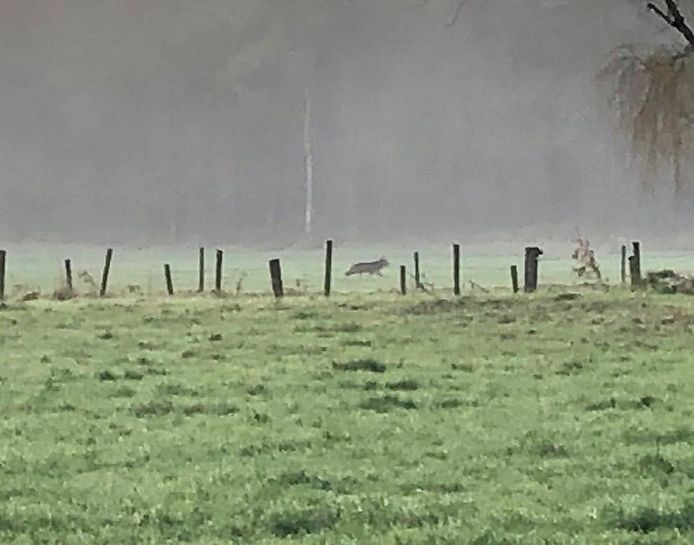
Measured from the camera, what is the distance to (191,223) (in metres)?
113

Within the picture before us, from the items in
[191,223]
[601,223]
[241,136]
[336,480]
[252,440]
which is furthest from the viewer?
[241,136]

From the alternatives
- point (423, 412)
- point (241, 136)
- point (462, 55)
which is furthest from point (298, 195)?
point (423, 412)

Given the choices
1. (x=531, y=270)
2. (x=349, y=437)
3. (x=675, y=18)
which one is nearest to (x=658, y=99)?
(x=675, y=18)

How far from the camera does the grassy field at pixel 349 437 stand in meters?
6.29

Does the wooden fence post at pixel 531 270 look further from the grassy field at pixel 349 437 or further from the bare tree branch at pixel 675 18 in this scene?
the grassy field at pixel 349 437

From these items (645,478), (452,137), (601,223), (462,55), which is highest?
(462,55)

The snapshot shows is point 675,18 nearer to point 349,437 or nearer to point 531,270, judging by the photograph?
point 531,270

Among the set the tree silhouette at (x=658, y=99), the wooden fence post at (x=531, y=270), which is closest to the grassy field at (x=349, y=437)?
the tree silhouette at (x=658, y=99)

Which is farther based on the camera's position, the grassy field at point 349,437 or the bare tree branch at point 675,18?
the bare tree branch at point 675,18

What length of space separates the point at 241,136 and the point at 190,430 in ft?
384

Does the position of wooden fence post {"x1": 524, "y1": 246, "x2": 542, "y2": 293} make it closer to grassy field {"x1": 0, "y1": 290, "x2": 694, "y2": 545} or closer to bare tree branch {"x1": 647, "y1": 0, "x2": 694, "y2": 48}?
bare tree branch {"x1": 647, "y1": 0, "x2": 694, "y2": 48}

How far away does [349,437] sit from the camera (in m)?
8.58

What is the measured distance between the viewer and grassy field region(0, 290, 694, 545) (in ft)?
20.6

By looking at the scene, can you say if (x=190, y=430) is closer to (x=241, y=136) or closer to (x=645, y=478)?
(x=645, y=478)
